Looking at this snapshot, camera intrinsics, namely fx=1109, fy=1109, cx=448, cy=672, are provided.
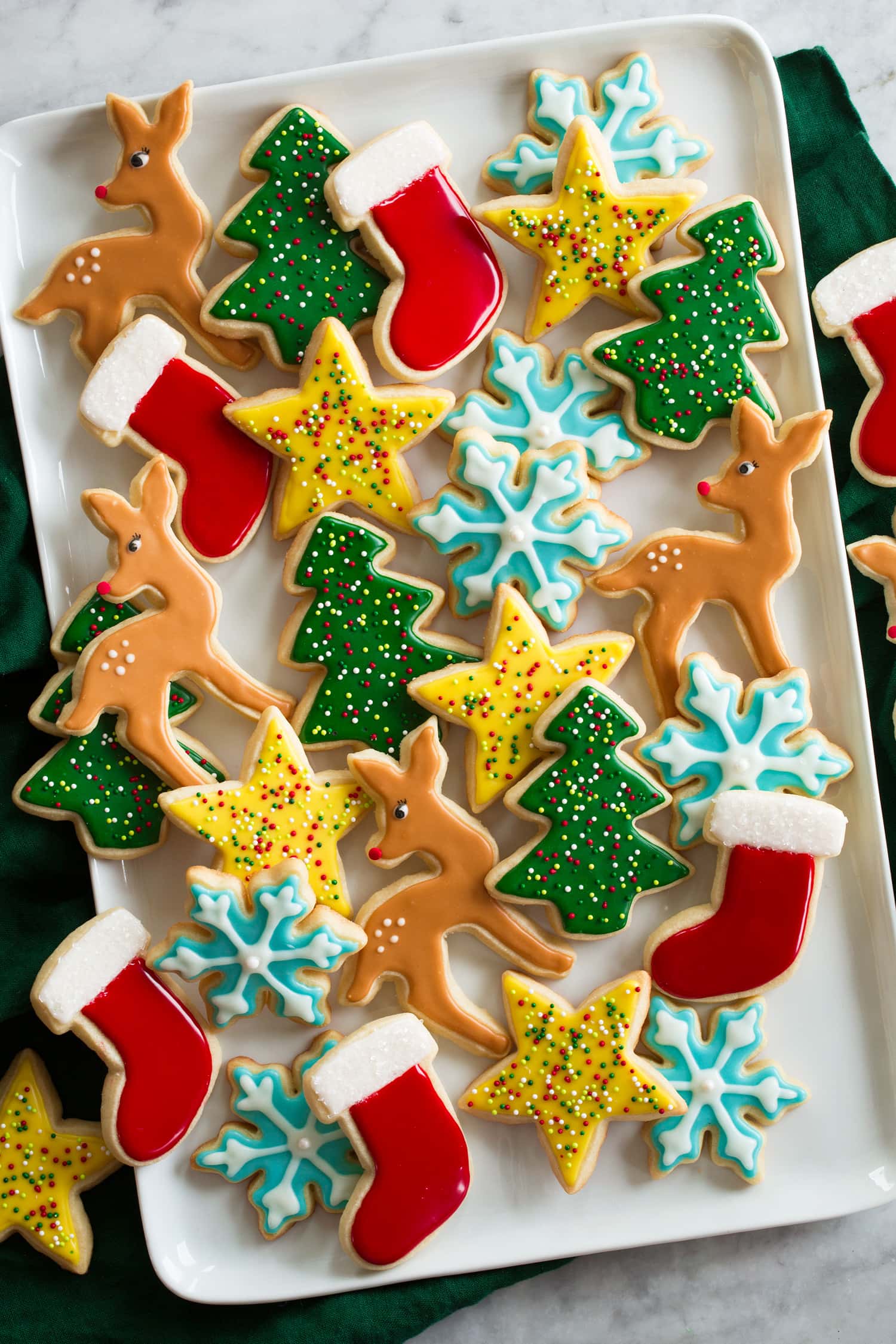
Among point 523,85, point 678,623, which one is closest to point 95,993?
point 678,623

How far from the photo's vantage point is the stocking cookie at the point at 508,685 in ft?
4.28

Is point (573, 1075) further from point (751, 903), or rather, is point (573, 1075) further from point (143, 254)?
point (143, 254)

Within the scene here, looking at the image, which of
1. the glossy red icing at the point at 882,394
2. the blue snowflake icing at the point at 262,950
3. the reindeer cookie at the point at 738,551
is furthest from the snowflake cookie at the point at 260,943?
the glossy red icing at the point at 882,394

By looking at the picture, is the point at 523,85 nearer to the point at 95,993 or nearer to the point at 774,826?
the point at 774,826

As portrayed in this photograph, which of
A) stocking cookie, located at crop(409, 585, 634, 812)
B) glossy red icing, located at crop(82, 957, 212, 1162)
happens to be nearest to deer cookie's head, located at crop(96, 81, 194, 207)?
stocking cookie, located at crop(409, 585, 634, 812)

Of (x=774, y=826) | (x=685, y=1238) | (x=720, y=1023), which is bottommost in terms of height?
(x=685, y=1238)

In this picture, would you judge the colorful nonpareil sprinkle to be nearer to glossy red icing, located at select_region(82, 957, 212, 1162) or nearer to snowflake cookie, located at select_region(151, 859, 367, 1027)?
snowflake cookie, located at select_region(151, 859, 367, 1027)

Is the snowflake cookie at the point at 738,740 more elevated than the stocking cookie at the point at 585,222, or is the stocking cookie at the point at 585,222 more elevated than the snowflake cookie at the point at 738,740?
the stocking cookie at the point at 585,222

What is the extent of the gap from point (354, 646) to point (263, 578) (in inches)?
6.6

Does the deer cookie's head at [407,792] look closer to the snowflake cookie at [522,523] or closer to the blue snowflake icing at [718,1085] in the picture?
the snowflake cookie at [522,523]

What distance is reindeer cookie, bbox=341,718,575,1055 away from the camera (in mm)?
1309

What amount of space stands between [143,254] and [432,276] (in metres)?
0.36

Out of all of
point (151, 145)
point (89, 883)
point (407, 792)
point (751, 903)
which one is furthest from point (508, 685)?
point (151, 145)

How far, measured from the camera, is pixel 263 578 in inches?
55.1
